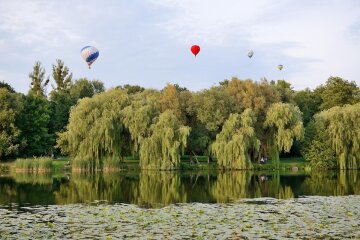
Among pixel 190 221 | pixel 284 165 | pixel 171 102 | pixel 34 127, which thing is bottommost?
pixel 190 221

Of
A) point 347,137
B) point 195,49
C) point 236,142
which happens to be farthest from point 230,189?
point 195,49

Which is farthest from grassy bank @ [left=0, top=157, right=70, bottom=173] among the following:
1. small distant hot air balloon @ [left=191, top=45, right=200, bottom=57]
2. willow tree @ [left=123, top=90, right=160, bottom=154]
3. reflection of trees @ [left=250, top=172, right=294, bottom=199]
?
reflection of trees @ [left=250, top=172, right=294, bottom=199]

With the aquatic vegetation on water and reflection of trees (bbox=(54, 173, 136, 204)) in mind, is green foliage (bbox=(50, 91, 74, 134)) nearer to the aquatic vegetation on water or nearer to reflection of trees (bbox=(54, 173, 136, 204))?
reflection of trees (bbox=(54, 173, 136, 204))

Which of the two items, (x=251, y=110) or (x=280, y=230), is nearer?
(x=280, y=230)

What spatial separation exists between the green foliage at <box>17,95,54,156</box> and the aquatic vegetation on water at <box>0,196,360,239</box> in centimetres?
3346

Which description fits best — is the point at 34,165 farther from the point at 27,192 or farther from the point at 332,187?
the point at 332,187

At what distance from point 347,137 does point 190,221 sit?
1298 inches

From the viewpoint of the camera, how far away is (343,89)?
2479 inches

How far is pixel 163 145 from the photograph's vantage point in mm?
44438

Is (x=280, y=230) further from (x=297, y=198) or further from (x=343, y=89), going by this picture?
(x=343, y=89)

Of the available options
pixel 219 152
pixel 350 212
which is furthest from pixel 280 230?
pixel 219 152

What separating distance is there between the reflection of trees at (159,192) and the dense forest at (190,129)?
7955 millimetres

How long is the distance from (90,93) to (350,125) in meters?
46.4

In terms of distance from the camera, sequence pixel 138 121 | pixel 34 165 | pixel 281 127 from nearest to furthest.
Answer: pixel 138 121, pixel 34 165, pixel 281 127
